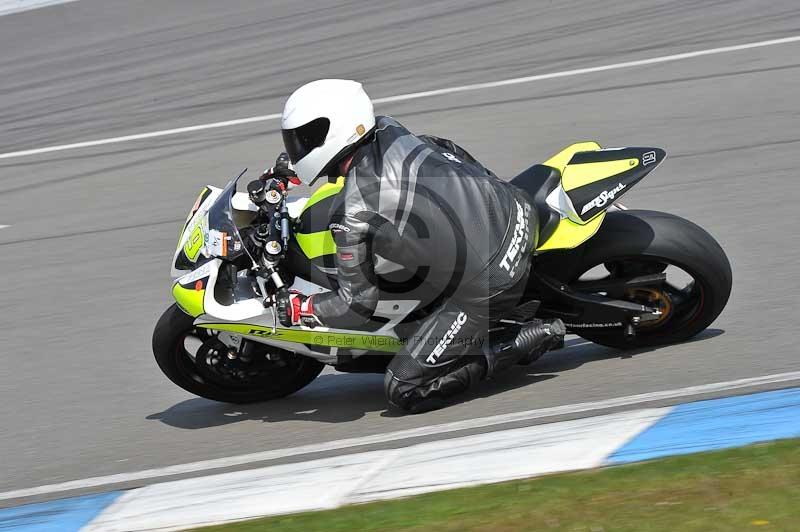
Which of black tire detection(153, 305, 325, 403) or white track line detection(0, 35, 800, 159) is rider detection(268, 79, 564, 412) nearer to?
black tire detection(153, 305, 325, 403)

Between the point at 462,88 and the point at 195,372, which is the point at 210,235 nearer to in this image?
the point at 195,372

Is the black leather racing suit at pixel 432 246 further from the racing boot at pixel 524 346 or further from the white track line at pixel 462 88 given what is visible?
the white track line at pixel 462 88

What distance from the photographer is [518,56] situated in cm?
1182

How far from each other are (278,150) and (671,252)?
5.18 m

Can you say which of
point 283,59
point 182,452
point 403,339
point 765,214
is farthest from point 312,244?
point 283,59

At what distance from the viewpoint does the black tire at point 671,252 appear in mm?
5586

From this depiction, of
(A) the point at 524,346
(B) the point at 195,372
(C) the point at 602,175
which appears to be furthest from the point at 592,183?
(B) the point at 195,372

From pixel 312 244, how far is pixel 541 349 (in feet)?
3.71

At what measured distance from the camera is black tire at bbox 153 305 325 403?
5.78 m

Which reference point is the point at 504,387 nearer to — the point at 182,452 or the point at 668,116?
the point at 182,452

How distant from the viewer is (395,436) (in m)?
5.38

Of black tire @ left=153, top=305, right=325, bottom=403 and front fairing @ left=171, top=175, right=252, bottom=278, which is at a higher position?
front fairing @ left=171, top=175, right=252, bottom=278

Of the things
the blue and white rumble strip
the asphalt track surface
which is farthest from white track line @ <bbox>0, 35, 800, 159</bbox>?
the blue and white rumble strip

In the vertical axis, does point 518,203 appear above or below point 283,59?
below
